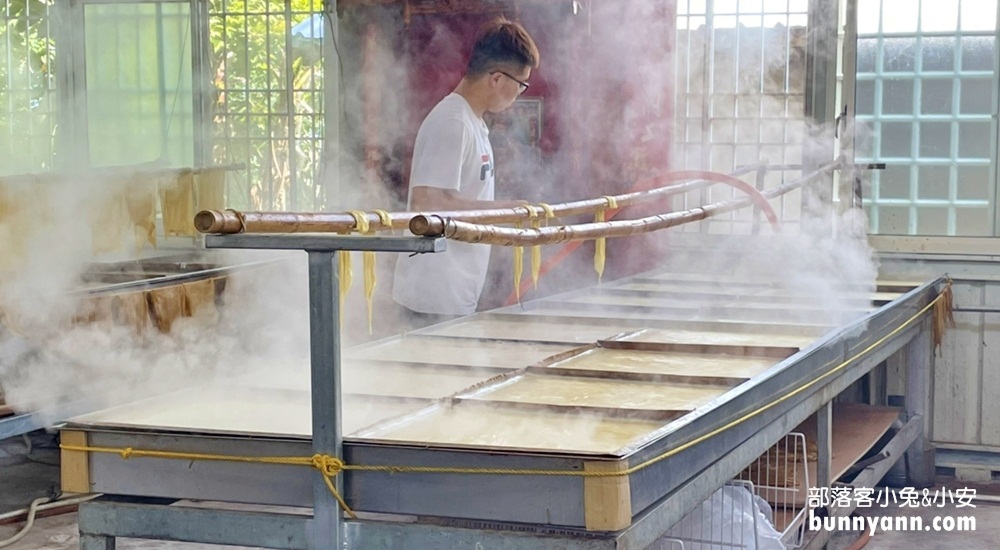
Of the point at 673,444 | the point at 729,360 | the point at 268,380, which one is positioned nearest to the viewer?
the point at 673,444

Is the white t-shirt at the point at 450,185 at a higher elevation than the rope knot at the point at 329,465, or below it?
higher

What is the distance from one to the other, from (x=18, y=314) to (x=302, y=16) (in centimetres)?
347

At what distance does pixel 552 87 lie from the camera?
6.52m

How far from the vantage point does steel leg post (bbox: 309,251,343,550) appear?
2.17 m

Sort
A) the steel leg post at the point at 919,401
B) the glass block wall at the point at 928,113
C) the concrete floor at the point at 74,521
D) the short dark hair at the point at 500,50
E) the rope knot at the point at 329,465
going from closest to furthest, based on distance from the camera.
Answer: the rope knot at the point at 329,465
the short dark hair at the point at 500,50
the concrete floor at the point at 74,521
the steel leg post at the point at 919,401
the glass block wall at the point at 928,113

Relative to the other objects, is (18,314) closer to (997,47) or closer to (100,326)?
(100,326)

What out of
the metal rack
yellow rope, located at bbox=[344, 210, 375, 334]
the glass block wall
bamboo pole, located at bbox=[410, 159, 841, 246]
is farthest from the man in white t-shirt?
the glass block wall

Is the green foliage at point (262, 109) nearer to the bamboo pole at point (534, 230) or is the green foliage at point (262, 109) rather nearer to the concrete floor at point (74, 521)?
the concrete floor at point (74, 521)

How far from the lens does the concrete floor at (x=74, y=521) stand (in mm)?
4648

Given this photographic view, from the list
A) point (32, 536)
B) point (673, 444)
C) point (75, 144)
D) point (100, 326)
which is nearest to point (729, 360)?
point (673, 444)

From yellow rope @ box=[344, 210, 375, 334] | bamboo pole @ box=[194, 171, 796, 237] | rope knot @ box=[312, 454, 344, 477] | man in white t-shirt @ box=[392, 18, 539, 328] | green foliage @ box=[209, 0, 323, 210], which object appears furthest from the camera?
green foliage @ box=[209, 0, 323, 210]

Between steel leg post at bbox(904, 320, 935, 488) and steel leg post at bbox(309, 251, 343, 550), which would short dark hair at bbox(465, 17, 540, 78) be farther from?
steel leg post at bbox(904, 320, 935, 488)

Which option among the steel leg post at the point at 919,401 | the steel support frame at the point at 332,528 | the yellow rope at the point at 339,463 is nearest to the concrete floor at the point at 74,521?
the steel leg post at the point at 919,401

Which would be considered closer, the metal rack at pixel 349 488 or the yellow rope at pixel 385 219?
the metal rack at pixel 349 488
